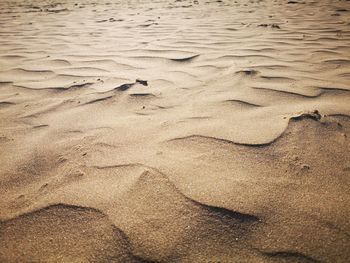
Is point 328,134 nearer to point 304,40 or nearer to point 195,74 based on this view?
point 195,74

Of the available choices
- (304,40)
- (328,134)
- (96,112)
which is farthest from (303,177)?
(304,40)

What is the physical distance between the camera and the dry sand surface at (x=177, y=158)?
0.83 meters

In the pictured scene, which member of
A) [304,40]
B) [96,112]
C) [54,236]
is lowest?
[54,236]

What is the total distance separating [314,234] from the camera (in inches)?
32.2

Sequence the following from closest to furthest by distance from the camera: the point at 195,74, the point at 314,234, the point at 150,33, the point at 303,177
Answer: the point at 314,234 → the point at 303,177 → the point at 195,74 → the point at 150,33

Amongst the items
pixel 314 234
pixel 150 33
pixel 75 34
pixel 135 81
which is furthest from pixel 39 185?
pixel 75 34

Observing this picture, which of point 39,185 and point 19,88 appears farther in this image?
point 19,88

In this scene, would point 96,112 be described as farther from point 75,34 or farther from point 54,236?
point 75,34

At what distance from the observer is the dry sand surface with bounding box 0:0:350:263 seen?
83 cm

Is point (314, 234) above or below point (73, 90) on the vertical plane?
below

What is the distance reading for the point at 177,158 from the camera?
1.17m

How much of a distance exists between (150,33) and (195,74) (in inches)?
76.3

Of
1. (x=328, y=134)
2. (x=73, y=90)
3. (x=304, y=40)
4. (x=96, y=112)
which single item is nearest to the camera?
(x=328, y=134)

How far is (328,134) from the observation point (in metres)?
1.28
